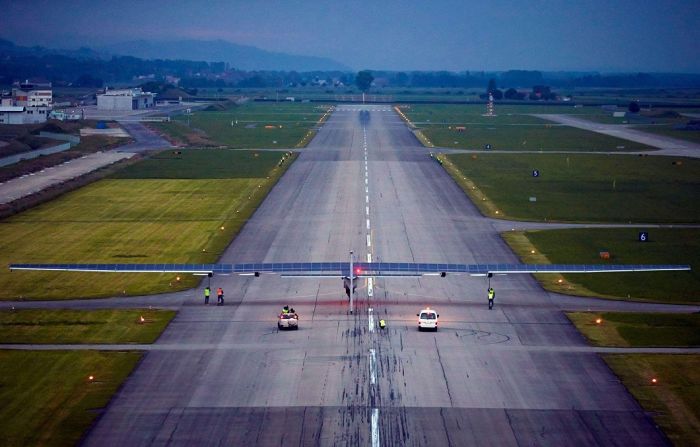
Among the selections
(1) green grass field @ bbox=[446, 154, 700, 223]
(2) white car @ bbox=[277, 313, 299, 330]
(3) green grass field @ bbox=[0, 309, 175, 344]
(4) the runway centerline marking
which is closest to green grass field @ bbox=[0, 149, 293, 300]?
(3) green grass field @ bbox=[0, 309, 175, 344]

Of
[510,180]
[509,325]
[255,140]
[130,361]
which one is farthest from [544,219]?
[255,140]

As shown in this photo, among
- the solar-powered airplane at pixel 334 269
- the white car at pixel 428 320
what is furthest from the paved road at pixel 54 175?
the white car at pixel 428 320

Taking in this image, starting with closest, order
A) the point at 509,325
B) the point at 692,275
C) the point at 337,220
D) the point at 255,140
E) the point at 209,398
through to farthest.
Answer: the point at 209,398 < the point at 509,325 < the point at 692,275 < the point at 337,220 < the point at 255,140

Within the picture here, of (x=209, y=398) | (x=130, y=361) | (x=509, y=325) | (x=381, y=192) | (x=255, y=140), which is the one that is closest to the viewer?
(x=209, y=398)

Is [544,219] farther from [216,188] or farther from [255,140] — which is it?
[255,140]

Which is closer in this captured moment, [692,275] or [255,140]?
[692,275]

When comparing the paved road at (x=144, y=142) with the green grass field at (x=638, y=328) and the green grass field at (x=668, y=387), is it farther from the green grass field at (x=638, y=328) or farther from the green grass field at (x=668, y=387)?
the green grass field at (x=668, y=387)

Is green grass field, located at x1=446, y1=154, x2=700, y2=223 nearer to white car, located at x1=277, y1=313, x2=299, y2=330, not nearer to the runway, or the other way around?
the runway
